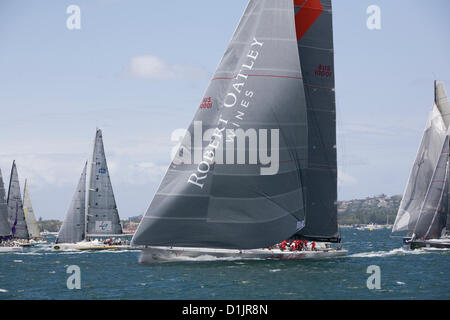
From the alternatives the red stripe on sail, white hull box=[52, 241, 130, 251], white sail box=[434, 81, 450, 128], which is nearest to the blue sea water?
the red stripe on sail

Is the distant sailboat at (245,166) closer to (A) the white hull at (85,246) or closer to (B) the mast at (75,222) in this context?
(A) the white hull at (85,246)

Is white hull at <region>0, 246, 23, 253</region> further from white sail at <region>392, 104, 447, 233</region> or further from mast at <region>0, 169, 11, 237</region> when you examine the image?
white sail at <region>392, 104, 447, 233</region>

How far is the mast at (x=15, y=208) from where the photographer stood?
7562 cm

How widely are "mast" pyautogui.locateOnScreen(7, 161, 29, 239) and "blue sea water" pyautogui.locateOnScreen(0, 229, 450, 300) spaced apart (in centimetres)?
2928

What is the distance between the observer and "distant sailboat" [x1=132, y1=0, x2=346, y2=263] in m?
39.4

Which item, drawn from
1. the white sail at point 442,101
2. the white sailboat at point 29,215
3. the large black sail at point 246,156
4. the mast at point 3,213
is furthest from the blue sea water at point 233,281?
the white sailboat at point 29,215

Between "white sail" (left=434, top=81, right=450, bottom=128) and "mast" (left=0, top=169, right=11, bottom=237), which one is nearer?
"mast" (left=0, top=169, right=11, bottom=237)

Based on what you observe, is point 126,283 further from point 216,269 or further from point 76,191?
point 76,191

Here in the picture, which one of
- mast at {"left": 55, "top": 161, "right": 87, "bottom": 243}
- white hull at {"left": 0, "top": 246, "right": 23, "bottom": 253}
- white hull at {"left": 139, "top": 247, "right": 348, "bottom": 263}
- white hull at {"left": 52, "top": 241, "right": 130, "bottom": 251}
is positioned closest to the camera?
white hull at {"left": 139, "top": 247, "right": 348, "bottom": 263}

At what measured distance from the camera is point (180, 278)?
35406mm

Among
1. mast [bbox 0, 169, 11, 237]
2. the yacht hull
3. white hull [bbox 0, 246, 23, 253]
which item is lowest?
white hull [bbox 0, 246, 23, 253]

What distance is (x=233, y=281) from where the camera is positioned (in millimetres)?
34375
